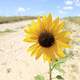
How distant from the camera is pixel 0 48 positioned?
923 cm

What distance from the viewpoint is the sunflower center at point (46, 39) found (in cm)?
286

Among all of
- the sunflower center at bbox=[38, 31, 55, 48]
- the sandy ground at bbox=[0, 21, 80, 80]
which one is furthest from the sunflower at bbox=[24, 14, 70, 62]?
the sandy ground at bbox=[0, 21, 80, 80]

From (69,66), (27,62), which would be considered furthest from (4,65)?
(69,66)

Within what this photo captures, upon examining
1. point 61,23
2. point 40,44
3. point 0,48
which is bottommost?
point 0,48

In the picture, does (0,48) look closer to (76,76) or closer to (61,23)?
(76,76)

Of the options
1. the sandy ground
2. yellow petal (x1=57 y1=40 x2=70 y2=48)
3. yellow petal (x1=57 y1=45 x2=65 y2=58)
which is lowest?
the sandy ground

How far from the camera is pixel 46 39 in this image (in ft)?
9.41

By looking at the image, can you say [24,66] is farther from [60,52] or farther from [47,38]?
[60,52]

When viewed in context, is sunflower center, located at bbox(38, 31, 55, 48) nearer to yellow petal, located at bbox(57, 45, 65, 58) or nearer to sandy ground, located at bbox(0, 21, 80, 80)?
yellow petal, located at bbox(57, 45, 65, 58)

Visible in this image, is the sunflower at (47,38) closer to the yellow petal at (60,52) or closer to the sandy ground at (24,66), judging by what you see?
the yellow petal at (60,52)

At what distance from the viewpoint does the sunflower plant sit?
2770 mm

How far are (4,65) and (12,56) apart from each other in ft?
2.58

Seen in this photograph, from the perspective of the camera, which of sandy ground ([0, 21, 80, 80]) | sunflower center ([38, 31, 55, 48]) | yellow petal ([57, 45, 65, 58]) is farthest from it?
sandy ground ([0, 21, 80, 80])

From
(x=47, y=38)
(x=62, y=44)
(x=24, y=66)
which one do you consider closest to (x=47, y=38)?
(x=47, y=38)
